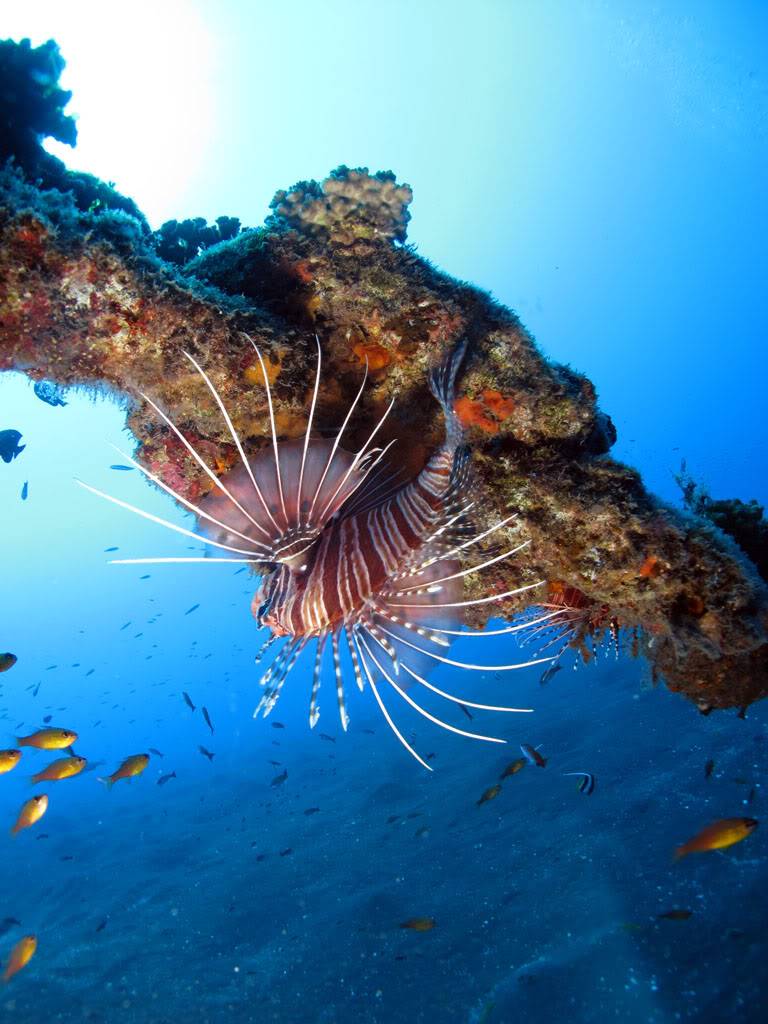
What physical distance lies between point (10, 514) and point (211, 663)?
37725mm

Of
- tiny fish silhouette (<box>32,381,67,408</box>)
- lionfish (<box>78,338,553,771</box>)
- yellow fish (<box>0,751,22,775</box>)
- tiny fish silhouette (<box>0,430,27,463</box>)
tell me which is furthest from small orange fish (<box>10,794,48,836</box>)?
lionfish (<box>78,338,553,771</box>)

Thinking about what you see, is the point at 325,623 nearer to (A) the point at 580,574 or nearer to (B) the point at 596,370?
(A) the point at 580,574

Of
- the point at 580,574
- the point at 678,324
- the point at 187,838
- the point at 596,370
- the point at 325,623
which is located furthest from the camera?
the point at 596,370

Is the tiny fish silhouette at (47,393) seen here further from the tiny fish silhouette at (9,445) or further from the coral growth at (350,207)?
the tiny fish silhouette at (9,445)

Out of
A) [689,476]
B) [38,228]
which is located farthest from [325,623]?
[689,476]

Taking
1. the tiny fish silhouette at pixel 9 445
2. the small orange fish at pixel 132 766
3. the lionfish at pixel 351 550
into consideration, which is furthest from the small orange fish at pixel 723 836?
the tiny fish silhouette at pixel 9 445

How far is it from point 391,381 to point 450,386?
0.58 metres

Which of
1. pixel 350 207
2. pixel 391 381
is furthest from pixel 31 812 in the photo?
pixel 350 207

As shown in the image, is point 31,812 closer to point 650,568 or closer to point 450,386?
point 450,386

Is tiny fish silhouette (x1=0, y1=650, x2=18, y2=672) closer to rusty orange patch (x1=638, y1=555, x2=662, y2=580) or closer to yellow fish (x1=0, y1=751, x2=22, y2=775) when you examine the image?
yellow fish (x1=0, y1=751, x2=22, y2=775)

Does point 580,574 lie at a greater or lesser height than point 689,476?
lesser

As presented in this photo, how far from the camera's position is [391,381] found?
380 centimetres

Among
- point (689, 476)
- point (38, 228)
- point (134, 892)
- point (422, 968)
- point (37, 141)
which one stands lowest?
point (422, 968)

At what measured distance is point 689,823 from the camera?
20.1 feet
